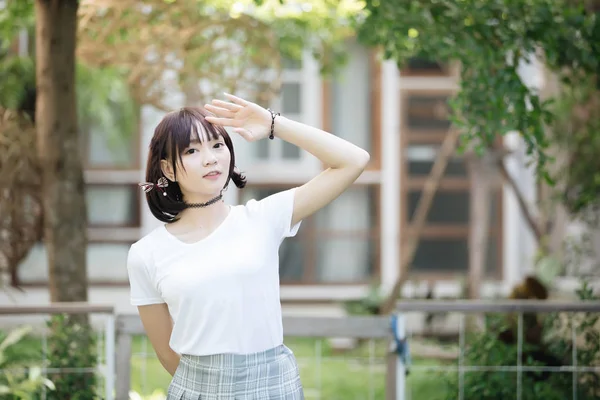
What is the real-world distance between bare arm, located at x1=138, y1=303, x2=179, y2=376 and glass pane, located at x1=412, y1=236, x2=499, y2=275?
28.3 feet

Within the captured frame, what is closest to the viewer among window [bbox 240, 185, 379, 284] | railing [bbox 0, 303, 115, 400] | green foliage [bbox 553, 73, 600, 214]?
railing [bbox 0, 303, 115, 400]

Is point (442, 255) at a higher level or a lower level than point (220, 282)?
lower

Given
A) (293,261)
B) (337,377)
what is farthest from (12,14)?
(293,261)

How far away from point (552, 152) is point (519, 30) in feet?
14.3

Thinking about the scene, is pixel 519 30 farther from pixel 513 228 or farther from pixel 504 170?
pixel 513 228

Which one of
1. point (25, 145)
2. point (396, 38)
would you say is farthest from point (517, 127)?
point (25, 145)

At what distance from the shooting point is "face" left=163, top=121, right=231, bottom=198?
2393 millimetres

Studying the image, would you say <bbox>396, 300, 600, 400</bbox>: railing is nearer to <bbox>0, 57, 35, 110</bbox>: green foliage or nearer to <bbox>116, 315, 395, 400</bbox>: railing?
<bbox>116, 315, 395, 400</bbox>: railing

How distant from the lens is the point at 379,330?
4.47 metres

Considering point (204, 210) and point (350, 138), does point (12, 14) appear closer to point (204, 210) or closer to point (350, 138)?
point (204, 210)

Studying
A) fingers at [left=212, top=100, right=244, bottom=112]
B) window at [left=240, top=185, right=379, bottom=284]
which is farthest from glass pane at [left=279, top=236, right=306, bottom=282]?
fingers at [left=212, top=100, right=244, bottom=112]

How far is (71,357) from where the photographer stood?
4500 mm

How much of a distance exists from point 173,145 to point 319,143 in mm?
371

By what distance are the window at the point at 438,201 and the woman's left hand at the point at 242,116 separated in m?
8.68
